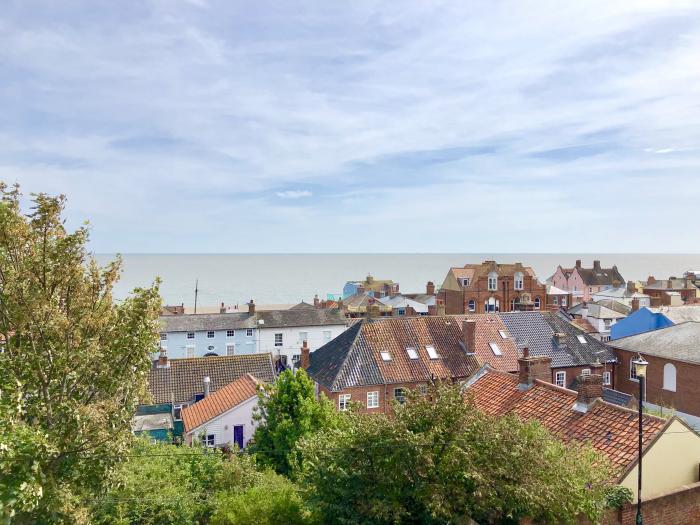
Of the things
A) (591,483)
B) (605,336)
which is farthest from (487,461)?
(605,336)

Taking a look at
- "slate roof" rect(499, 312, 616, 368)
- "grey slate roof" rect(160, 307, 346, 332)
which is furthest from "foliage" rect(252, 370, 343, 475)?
"grey slate roof" rect(160, 307, 346, 332)

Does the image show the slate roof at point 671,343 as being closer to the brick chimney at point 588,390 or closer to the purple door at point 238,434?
the brick chimney at point 588,390

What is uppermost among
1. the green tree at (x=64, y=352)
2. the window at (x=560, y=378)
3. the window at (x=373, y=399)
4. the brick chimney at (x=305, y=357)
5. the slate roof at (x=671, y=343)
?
the green tree at (x=64, y=352)

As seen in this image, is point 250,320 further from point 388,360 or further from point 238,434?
point 238,434

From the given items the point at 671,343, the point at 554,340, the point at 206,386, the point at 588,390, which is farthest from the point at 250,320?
the point at 588,390

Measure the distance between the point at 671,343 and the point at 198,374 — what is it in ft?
114

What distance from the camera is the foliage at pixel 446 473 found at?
13.2m

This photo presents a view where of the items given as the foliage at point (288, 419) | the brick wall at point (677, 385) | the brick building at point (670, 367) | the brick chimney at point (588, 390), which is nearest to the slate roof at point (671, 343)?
the brick building at point (670, 367)

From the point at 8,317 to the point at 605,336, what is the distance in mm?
63044

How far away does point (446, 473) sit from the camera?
1361 centimetres

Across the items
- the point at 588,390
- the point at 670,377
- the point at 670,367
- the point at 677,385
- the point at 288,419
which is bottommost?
the point at 677,385

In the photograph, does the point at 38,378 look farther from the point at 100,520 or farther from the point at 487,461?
the point at 487,461

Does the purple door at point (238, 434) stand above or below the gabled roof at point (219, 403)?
below

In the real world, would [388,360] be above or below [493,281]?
Result: below
